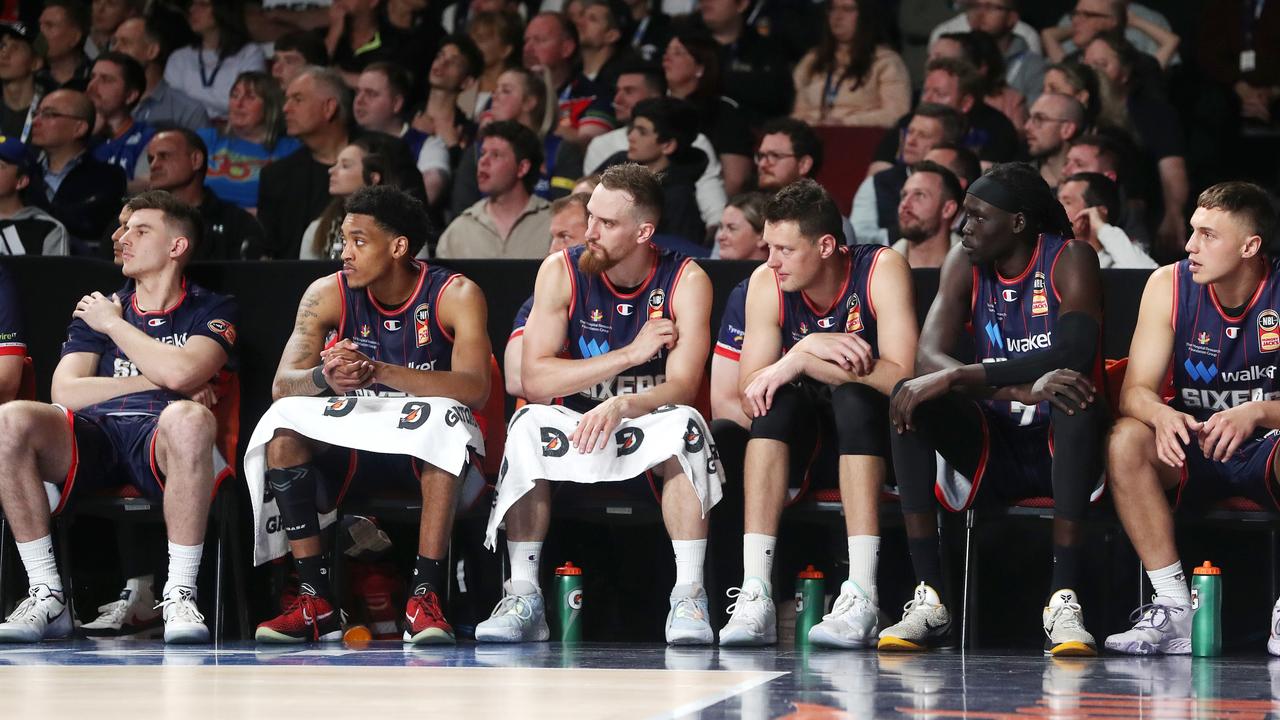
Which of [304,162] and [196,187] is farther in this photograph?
[304,162]

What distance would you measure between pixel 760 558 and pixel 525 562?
0.81 meters

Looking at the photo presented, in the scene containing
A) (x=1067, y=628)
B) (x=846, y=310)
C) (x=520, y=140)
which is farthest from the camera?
(x=520, y=140)

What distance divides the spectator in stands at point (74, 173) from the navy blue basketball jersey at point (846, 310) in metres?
3.75

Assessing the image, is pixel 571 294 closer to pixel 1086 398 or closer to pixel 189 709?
pixel 1086 398

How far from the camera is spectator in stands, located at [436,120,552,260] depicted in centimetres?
829

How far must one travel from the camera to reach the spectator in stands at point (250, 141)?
9656 millimetres

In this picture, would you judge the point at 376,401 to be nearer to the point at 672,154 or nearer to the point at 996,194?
the point at 996,194

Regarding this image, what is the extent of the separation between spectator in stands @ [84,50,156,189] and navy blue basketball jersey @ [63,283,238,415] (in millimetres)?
3462

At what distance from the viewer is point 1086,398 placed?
5344 mm

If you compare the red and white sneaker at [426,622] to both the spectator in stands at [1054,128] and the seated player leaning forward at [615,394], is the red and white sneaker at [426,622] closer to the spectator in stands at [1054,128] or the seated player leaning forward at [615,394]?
the seated player leaning forward at [615,394]

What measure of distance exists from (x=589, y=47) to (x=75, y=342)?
14.5 ft

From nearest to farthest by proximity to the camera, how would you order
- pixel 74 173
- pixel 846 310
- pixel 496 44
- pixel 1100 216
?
1. pixel 846 310
2. pixel 1100 216
3. pixel 74 173
4. pixel 496 44

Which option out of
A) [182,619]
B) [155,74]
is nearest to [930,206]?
[182,619]

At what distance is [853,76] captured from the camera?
982cm
